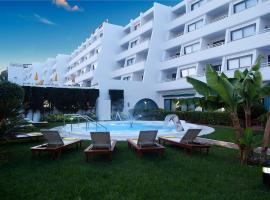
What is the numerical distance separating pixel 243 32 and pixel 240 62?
3275 millimetres

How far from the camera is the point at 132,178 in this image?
645cm

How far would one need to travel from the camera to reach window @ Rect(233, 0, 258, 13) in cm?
2430

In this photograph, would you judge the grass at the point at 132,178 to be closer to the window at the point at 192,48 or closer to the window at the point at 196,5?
the window at the point at 192,48

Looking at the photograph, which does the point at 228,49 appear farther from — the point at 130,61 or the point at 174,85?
the point at 130,61

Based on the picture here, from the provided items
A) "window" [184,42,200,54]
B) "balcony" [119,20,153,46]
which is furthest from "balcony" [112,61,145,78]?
"window" [184,42,200,54]

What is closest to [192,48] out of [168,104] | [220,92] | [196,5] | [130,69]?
[196,5]

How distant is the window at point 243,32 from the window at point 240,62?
93.6 inches

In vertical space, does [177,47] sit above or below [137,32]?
below

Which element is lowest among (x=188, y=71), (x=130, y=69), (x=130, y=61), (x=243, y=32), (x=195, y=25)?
(x=188, y=71)

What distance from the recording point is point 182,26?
1320 inches

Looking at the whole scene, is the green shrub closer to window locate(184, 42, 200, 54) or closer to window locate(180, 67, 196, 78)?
window locate(180, 67, 196, 78)

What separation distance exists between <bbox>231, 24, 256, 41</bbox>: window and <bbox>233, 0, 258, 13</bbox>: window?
90.8 inches

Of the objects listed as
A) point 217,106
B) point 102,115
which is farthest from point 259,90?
point 102,115

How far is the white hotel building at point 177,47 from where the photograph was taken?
23.6 metres
